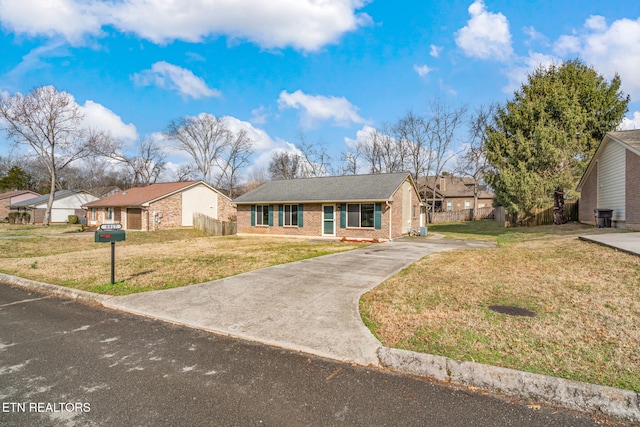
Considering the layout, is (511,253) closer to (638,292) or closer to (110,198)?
(638,292)

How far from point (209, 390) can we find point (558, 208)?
83.6 ft

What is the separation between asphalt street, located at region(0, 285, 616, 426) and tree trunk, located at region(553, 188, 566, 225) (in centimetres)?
2351

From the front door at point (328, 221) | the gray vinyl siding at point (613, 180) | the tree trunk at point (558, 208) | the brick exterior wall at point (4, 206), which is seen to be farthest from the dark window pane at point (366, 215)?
the brick exterior wall at point (4, 206)

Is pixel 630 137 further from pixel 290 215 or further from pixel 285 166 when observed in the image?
pixel 285 166

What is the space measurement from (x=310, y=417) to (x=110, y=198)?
37.4m

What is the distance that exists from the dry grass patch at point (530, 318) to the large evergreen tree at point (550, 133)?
535 inches

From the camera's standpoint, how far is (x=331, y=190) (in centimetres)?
2152

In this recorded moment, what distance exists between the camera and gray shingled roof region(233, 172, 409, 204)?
19.5m

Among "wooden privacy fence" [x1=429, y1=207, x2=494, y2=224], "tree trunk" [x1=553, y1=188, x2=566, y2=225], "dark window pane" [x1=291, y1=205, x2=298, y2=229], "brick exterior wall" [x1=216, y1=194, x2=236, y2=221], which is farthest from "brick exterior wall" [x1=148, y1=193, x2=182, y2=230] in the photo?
"tree trunk" [x1=553, y1=188, x2=566, y2=225]

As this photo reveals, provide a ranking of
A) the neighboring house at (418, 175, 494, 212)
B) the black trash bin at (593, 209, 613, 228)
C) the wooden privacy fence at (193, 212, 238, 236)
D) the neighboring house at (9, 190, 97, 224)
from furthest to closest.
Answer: the neighboring house at (418, 175, 494, 212) → the neighboring house at (9, 190, 97, 224) → the wooden privacy fence at (193, 212, 238, 236) → the black trash bin at (593, 209, 613, 228)

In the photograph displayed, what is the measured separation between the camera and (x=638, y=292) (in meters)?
5.62

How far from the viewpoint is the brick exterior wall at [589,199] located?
1916 cm

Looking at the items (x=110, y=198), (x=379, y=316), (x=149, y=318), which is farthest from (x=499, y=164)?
(x=110, y=198)

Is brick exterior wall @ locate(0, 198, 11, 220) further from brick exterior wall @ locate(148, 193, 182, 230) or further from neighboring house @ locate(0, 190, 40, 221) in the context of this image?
brick exterior wall @ locate(148, 193, 182, 230)
